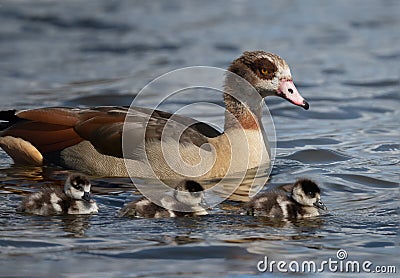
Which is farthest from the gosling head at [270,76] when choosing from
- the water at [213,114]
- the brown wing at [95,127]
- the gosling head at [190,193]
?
the gosling head at [190,193]

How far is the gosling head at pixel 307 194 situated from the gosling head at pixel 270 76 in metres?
1.71

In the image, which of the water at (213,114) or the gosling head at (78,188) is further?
the gosling head at (78,188)

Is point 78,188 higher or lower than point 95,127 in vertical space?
lower

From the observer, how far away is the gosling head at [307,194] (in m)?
8.33

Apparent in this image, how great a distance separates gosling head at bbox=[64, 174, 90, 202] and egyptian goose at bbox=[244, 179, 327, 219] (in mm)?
1278

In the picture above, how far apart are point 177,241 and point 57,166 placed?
112 inches

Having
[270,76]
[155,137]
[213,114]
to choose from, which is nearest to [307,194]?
[155,137]

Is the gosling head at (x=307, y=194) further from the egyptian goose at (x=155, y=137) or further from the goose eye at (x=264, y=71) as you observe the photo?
the goose eye at (x=264, y=71)

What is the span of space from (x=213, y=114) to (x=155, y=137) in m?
3.30

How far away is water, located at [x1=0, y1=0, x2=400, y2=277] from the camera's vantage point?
7.52m

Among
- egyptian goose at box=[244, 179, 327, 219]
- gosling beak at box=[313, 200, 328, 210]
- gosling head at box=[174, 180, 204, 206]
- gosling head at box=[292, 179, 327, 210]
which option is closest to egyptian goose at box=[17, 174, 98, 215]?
gosling head at box=[174, 180, 204, 206]

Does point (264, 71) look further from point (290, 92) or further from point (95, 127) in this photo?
point (95, 127)

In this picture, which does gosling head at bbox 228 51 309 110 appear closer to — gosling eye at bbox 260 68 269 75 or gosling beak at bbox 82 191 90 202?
gosling eye at bbox 260 68 269 75

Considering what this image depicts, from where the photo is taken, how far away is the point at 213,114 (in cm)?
1288
